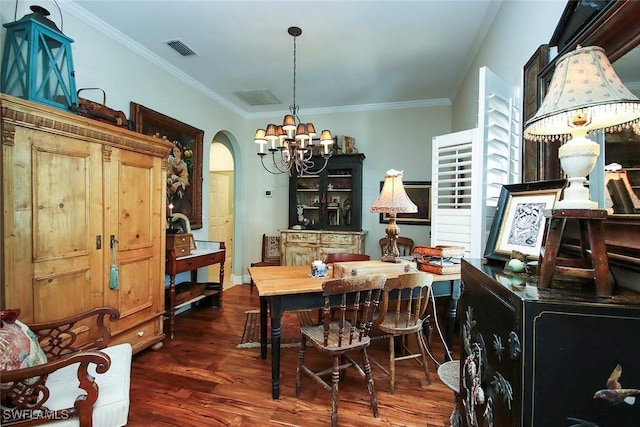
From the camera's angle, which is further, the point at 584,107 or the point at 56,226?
the point at 56,226

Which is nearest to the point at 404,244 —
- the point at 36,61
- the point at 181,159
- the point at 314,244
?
the point at 314,244

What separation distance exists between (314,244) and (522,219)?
3.56m

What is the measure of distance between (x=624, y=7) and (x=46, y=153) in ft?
9.21

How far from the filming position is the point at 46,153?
189 cm

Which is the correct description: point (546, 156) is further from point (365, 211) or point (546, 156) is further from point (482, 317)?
point (365, 211)

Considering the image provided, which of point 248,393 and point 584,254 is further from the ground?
point 584,254

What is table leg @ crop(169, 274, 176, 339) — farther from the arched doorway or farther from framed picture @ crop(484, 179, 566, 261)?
framed picture @ crop(484, 179, 566, 261)

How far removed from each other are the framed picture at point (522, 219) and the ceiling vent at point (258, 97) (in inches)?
148

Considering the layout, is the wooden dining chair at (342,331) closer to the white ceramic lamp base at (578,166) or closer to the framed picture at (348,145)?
the white ceramic lamp base at (578,166)

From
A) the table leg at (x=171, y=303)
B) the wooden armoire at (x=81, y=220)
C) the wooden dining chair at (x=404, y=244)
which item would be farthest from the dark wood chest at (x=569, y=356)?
the wooden dining chair at (x=404, y=244)

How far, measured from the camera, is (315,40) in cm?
301

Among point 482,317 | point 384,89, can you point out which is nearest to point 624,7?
point 482,317

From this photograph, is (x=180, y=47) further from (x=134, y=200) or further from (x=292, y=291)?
(x=292, y=291)

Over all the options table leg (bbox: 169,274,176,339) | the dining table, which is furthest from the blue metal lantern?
the dining table
